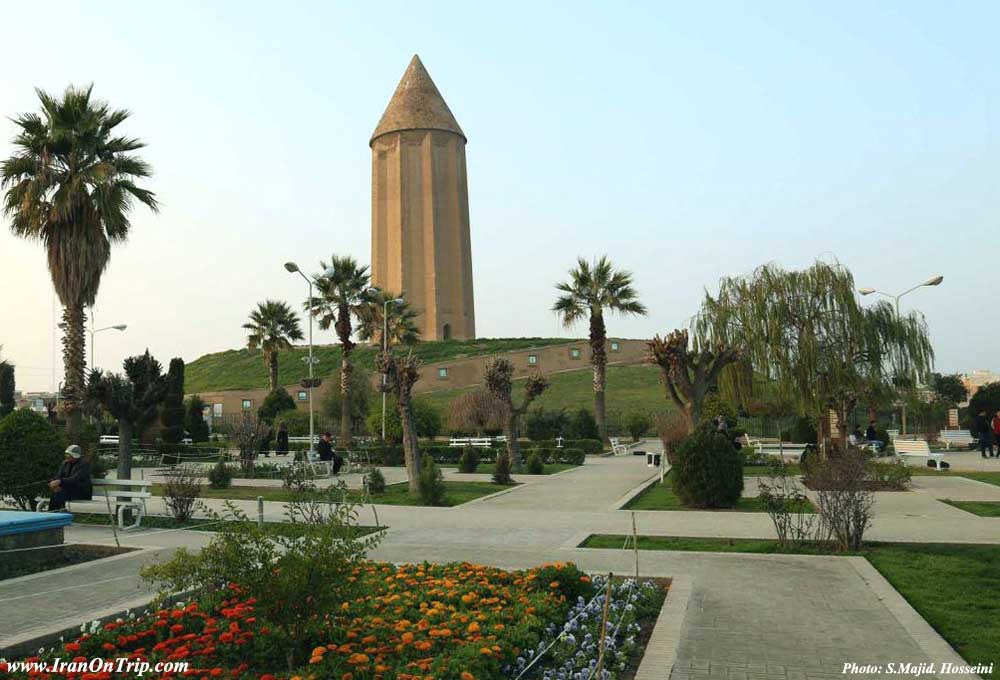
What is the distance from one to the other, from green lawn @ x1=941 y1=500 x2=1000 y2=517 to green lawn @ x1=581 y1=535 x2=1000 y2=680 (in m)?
3.82

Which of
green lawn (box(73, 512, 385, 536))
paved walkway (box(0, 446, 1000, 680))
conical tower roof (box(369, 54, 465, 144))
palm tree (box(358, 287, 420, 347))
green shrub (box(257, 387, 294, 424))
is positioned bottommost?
paved walkway (box(0, 446, 1000, 680))

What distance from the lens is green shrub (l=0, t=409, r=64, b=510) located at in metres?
12.8

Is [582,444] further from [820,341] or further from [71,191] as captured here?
[71,191]

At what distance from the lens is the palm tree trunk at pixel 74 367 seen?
21375mm

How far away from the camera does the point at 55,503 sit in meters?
11.8

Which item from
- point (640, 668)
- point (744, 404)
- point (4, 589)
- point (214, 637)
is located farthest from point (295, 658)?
point (744, 404)

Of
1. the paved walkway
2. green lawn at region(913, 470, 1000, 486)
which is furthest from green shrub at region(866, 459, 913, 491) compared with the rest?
green lawn at region(913, 470, 1000, 486)

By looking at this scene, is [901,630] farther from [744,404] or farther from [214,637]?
[744,404]

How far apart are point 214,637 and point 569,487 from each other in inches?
535

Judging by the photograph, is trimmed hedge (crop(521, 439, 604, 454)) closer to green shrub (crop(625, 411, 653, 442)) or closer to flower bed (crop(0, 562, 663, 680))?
green shrub (crop(625, 411, 653, 442))

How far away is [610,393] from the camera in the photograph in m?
58.7

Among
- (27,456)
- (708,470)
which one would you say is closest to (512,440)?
(708,470)

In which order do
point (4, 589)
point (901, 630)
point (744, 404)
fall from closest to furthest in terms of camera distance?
point (901, 630)
point (4, 589)
point (744, 404)

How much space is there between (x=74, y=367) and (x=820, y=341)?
20.1 m
